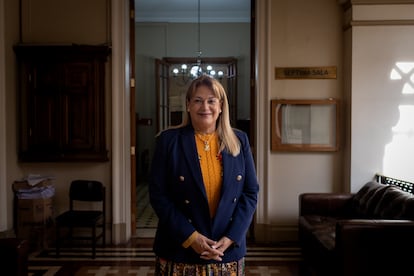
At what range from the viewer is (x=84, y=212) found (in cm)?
461

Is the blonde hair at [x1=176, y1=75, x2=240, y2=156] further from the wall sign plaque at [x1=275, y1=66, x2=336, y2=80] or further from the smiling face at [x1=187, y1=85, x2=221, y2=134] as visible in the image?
the wall sign plaque at [x1=275, y1=66, x2=336, y2=80]

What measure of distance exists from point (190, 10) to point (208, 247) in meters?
7.53

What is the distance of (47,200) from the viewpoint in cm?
463

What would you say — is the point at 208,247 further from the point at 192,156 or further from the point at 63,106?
the point at 63,106

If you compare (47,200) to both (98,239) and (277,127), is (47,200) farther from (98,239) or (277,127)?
(277,127)

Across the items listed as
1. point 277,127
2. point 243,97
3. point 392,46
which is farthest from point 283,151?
point 243,97

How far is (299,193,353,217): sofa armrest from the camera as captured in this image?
14.2 feet

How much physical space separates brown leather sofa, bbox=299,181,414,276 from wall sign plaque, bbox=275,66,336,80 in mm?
1368

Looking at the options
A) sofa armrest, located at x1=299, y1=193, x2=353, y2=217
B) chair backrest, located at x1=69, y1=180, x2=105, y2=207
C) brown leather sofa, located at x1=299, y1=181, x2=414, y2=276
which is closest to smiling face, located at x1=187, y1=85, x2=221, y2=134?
brown leather sofa, located at x1=299, y1=181, x2=414, y2=276

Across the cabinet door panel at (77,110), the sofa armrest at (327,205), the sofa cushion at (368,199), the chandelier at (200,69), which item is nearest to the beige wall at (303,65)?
the sofa armrest at (327,205)

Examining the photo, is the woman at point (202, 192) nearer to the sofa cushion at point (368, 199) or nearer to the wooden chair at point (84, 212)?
the sofa cushion at point (368, 199)

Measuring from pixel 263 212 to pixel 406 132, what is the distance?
179cm

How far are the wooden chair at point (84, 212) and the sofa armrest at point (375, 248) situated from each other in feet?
8.30

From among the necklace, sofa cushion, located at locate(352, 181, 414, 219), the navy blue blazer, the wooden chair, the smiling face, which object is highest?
the smiling face
